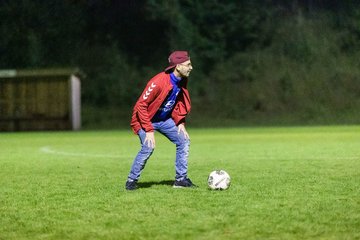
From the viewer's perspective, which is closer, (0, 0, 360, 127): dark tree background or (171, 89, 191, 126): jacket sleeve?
(171, 89, 191, 126): jacket sleeve

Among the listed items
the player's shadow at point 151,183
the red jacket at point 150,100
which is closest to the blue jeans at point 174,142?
the red jacket at point 150,100

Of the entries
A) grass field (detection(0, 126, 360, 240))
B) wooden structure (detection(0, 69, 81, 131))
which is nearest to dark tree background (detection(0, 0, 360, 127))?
wooden structure (detection(0, 69, 81, 131))

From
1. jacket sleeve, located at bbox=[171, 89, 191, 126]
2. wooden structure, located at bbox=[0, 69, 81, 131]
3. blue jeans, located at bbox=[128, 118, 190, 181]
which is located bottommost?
wooden structure, located at bbox=[0, 69, 81, 131]

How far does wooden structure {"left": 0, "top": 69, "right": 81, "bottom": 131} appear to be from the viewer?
3116cm

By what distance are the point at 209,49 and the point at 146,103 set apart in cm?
3538

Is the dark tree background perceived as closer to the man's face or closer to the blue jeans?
the blue jeans

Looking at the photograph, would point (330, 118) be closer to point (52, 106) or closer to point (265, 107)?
point (265, 107)

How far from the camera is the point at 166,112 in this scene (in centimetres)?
755

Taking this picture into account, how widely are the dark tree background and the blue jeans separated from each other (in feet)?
92.7

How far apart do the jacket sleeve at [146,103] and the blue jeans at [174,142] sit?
0.69ft

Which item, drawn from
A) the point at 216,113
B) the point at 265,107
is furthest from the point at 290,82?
the point at 216,113

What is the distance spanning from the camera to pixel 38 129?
3120cm

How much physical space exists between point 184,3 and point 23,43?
11.4 m

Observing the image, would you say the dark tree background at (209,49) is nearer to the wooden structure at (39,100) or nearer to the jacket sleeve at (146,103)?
the wooden structure at (39,100)
